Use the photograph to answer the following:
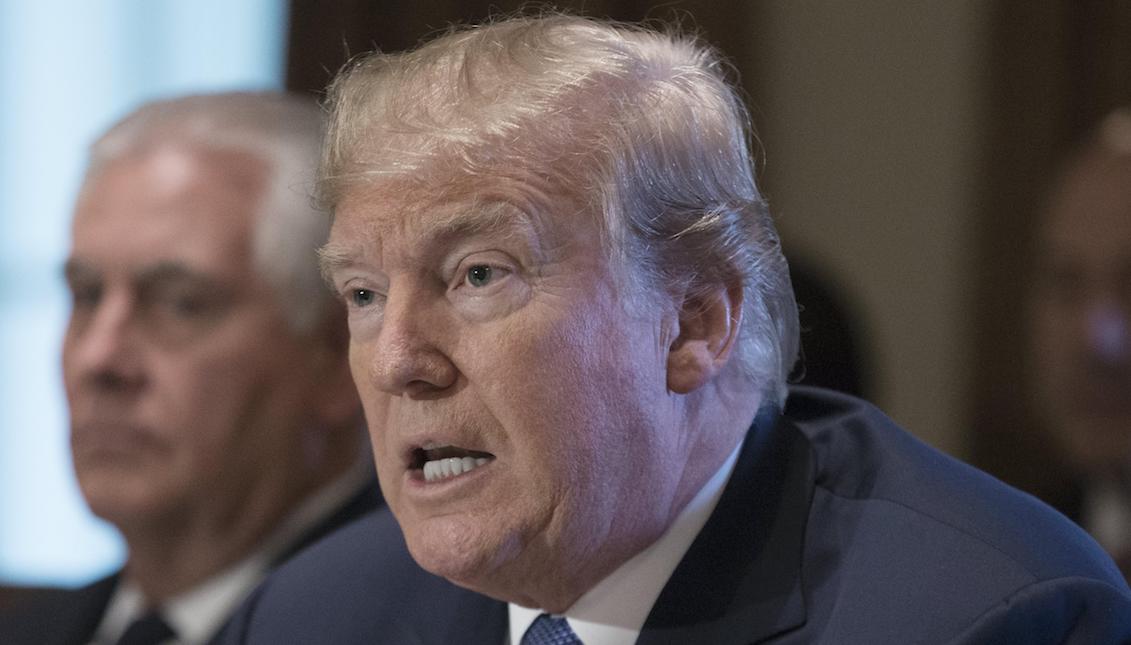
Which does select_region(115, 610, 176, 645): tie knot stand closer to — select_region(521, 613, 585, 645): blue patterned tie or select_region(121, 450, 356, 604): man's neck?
select_region(121, 450, 356, 604): man's neck

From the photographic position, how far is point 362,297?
1683 millimetres

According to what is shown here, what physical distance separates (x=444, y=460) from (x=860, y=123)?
10.5 ft

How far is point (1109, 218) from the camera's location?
357cm

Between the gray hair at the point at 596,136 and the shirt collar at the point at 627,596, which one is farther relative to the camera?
the shirt collar at the point at 627,596

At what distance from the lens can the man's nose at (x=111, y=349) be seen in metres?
2.53

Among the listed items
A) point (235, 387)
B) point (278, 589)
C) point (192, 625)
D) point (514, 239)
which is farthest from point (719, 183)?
point (192, 625)

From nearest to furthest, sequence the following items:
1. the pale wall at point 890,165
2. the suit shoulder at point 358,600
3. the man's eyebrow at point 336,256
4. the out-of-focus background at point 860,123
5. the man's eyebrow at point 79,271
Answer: the man's eyebrow at point 336,256 < the suit shoulder at point 358,600 < the man's eyebrow at point 79,271 < the out-of-focus background at point 860,123 < the pale wall at point 890,165

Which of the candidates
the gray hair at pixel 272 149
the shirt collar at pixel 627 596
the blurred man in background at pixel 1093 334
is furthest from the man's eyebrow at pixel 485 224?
the blurred man in background at pixel 1093 334

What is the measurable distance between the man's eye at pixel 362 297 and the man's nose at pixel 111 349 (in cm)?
96

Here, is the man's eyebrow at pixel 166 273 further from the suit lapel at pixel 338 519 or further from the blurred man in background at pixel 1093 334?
the blurred man in background at pixel 1093 334

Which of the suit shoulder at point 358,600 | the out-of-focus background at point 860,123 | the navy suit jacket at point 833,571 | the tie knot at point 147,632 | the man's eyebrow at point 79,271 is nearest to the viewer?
the navy suit jacket at point 833,571

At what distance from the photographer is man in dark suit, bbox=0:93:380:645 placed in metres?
2.55

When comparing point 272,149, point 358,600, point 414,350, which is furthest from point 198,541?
point 414,350

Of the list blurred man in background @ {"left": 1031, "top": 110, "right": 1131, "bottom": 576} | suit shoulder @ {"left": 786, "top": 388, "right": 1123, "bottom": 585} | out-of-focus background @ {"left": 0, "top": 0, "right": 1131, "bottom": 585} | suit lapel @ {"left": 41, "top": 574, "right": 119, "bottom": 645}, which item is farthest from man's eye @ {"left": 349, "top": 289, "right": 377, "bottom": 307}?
out-of-focus background @ {"left": 0, "top": 0, "right": 1131, "bottom": 585}
